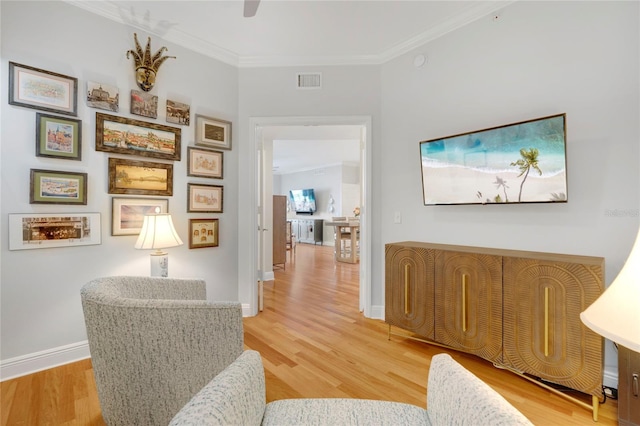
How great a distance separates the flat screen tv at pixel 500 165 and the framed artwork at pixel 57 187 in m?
2.91

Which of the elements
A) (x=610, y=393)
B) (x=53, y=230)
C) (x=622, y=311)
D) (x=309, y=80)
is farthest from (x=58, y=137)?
(x=610, y=393)

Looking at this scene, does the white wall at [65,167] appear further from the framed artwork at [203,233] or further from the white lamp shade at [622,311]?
the white lamp shade at [622,311]

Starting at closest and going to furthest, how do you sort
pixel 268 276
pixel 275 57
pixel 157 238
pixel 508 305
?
1. pixel 508 305
2. pixel 157 238
3. pixel 275 57
4. pixel 268 276

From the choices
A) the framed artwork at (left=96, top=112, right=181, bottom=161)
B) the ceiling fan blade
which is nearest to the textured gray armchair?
the framed artwork at (left=96, top=112, right=181, bottom=161)

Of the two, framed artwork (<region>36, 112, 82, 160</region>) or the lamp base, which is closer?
framed artwork (<region>36, 112, 82, 160</region>)

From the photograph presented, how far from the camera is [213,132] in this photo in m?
3.09

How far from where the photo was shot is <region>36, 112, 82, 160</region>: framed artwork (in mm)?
2146

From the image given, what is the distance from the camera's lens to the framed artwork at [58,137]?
2.15 meters

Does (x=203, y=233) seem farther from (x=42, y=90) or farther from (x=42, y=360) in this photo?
(x=42, y=90)

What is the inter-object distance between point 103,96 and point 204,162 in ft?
3.15

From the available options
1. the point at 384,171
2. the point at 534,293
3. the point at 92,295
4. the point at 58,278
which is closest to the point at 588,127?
the point at 534,293

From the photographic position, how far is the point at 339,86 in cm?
319

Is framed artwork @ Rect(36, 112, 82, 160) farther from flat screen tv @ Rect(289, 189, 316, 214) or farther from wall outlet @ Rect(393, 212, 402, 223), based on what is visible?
flat screen tv @ Rect(289, 189, 316, 214)

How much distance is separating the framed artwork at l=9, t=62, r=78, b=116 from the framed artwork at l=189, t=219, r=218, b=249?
131 centimetres
